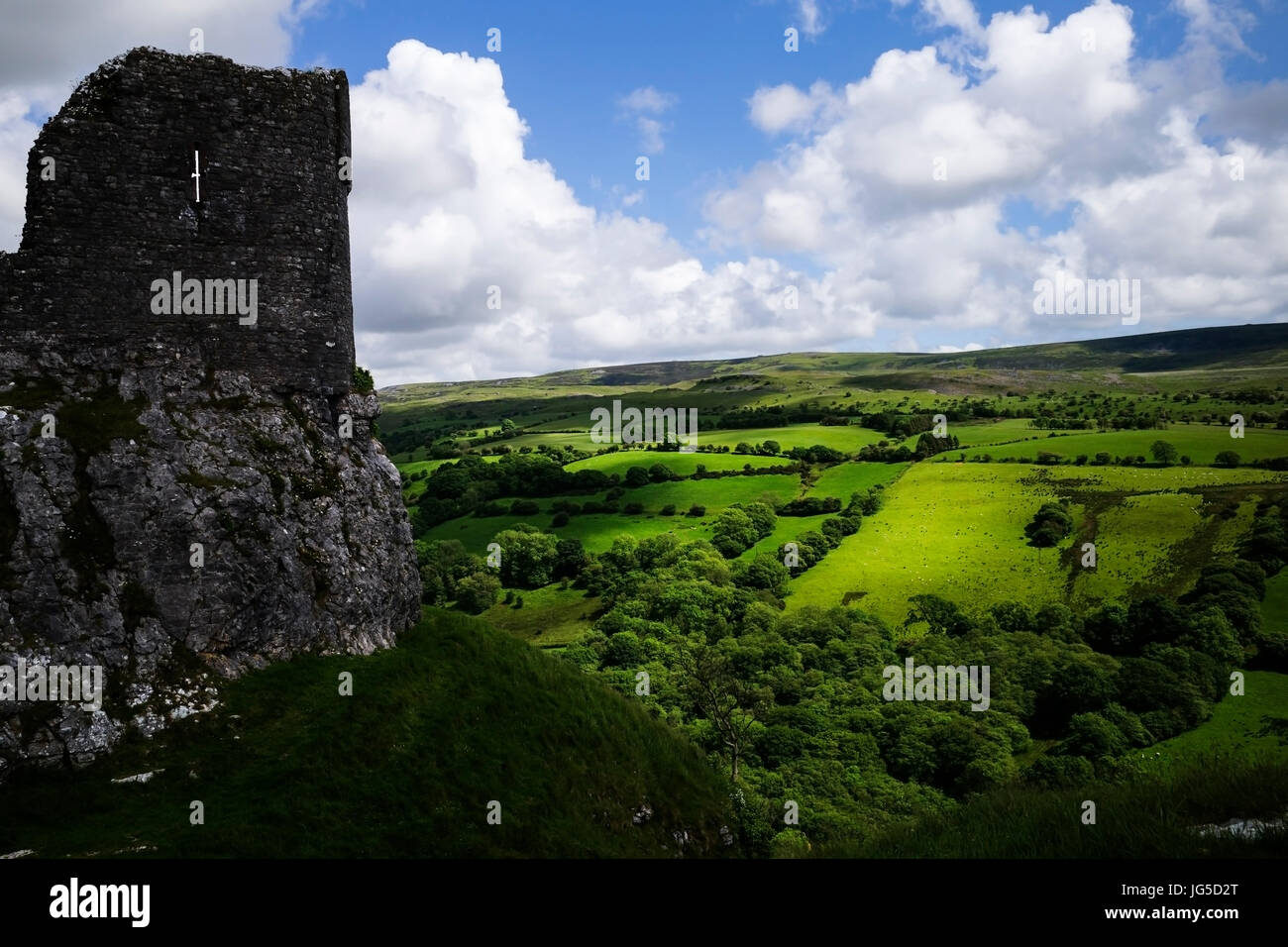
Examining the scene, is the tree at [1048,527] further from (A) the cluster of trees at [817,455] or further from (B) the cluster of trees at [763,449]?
(B) the cluster of trees at [763,449]

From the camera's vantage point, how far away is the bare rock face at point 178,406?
12.9m

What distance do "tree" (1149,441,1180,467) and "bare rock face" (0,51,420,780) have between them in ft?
409

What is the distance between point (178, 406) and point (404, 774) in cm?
870

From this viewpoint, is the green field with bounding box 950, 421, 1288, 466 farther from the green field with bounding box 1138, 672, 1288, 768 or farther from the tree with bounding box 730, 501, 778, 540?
the green field with bounding box 1138, 672, 1288, 768

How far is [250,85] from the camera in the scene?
1595 cm

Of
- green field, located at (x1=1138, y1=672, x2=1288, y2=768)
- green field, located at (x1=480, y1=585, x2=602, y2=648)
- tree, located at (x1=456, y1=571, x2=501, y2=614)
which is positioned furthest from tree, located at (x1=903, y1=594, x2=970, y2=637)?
tree, located at (x1=456, y1=571, x2=501, y2=614)

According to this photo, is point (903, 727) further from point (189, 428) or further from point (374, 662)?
point (189, 428)

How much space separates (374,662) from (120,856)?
579cm

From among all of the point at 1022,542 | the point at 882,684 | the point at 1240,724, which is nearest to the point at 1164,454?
the point at 1022,542

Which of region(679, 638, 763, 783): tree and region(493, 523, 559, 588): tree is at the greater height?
region(493, 523, 559, 588): tree

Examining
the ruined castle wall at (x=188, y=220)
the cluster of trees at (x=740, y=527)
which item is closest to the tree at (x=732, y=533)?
the cluster of trees at (x=740, y=527)

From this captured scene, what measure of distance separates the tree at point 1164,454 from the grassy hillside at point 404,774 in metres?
119

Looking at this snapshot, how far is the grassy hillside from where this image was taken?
11.4 m
